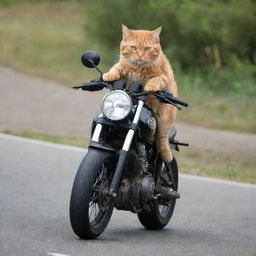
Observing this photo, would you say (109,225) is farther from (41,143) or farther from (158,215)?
(41,143)

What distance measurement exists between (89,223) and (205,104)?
10908mm

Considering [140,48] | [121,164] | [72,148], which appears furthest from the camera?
[72,148]

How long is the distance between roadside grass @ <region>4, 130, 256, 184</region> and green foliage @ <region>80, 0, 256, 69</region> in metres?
5.65

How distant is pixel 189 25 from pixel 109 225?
12.5 m

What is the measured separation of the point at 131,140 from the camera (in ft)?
24.0

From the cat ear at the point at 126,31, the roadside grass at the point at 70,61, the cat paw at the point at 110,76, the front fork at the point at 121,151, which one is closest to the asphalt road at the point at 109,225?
the front fork at the point at 121,151

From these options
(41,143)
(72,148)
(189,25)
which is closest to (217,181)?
(72,148)

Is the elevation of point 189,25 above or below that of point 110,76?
below

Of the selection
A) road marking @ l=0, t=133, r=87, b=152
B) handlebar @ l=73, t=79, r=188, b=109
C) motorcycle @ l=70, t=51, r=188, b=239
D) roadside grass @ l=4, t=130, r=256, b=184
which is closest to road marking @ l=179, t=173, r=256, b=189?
roadside grass @ l=4, t=130, r=256, b=184

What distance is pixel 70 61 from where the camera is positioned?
2167cm

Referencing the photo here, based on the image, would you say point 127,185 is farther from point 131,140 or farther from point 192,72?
point 192,72

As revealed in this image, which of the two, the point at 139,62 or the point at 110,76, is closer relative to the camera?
the point at 110,76

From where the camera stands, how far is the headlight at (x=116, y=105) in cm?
723

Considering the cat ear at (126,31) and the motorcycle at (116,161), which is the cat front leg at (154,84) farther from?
the cat ear at (126,31)
